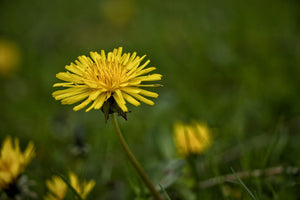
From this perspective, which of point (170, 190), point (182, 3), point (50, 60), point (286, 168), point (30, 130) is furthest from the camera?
point (182, 3)

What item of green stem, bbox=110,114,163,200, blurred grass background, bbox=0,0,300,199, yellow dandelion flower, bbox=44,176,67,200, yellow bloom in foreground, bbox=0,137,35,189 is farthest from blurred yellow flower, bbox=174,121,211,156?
yellow bloom in foreground, bbox=0,137,35,189

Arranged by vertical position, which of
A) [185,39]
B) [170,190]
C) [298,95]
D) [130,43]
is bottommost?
[298,95]

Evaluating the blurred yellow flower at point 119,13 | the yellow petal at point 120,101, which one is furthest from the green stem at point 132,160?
the blurred yellow flower at point 119,13

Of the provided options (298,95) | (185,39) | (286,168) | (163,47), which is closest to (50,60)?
(163,47)

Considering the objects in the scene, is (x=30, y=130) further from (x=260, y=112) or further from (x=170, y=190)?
(x=260, y=112)

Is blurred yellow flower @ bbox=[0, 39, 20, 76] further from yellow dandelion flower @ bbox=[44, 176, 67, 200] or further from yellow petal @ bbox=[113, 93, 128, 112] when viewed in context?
yellow petal @ bbox=[113, 93, 128, 112]

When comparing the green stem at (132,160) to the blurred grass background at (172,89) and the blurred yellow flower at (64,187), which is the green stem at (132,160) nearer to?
the blurred grass background at (172,89)
